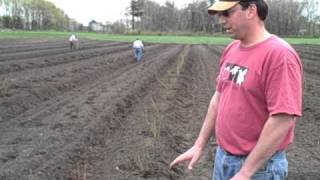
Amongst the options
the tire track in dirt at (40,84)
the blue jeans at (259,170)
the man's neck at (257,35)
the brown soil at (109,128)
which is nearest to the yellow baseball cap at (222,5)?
the man's neck at (257,35)

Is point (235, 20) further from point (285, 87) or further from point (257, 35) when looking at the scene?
point (285, 87)

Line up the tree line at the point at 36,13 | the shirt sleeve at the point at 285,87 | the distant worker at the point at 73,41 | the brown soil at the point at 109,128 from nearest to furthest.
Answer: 1. the shirt sleeve at the point at 285,87
2. the brown soil at the point at 109,128
3. the distant worker at the point at 73,41
4. the tree line at the point at 36,13

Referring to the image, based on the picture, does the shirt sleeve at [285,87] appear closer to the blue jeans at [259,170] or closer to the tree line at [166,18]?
the blue jeans at [259,170]

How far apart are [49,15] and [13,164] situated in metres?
138

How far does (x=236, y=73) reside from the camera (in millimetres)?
2811

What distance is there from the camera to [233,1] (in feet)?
9.02

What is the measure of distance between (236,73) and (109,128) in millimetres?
6875

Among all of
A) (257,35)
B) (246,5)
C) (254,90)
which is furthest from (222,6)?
(254,90)

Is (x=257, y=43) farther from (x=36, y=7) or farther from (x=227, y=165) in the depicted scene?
(x=36, y=7)

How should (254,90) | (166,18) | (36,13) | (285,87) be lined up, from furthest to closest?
(36,13) → (166,18) → (254,90) → (285,87)

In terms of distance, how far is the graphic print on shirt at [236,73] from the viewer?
108 inches

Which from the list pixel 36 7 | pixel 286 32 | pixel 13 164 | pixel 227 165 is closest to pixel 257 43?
pixel 227 165

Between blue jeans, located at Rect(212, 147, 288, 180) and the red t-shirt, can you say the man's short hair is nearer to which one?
the red t-shirt

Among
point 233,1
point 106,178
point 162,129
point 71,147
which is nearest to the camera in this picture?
point 233,1
